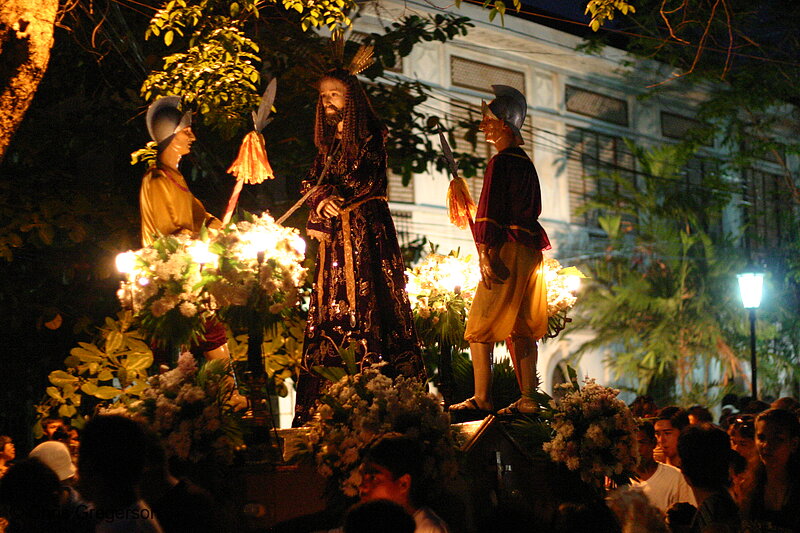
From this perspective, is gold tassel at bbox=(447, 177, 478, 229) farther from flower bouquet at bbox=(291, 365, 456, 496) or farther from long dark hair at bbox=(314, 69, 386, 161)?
flower bouquet at bbox=(291, 365, 456, 496)

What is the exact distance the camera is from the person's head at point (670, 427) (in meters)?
7.96

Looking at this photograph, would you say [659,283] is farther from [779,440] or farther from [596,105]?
[779,440]

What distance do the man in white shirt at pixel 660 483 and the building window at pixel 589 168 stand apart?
15085 millimetres

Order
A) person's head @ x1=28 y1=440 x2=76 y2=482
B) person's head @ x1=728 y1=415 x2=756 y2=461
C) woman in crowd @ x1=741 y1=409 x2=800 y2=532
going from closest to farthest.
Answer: woman in crowd @ x1=741 y1=409 x2=800 y2=532 → person's head @ x1=28 y1=440 x2=76 y2=482 → person's head @ x1=728 y1=415 x2=756 y2=461

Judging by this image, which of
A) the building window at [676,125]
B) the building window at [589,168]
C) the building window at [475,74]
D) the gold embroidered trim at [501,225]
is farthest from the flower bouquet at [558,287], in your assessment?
the building window at [676,125]

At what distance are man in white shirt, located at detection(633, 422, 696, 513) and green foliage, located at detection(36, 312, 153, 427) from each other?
421 cm

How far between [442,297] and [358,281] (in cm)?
126

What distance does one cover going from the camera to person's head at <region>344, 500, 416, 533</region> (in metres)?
3.63

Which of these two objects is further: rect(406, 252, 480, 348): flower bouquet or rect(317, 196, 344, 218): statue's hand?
rect(406, 252, 480, 348): flower bouquet

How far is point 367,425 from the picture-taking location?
597 cm

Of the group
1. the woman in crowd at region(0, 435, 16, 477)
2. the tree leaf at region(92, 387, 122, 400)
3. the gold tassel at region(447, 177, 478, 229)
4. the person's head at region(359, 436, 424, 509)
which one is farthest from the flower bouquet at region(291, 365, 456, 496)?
the tree leaf at region(92, 387, 122, 400)

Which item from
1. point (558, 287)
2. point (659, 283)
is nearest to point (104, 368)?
point (558, 287)

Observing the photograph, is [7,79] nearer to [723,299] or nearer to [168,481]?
[168,481]

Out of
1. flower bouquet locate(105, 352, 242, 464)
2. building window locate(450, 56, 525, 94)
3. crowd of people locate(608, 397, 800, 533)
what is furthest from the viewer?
building window locate(450, 56, 525, 94)
